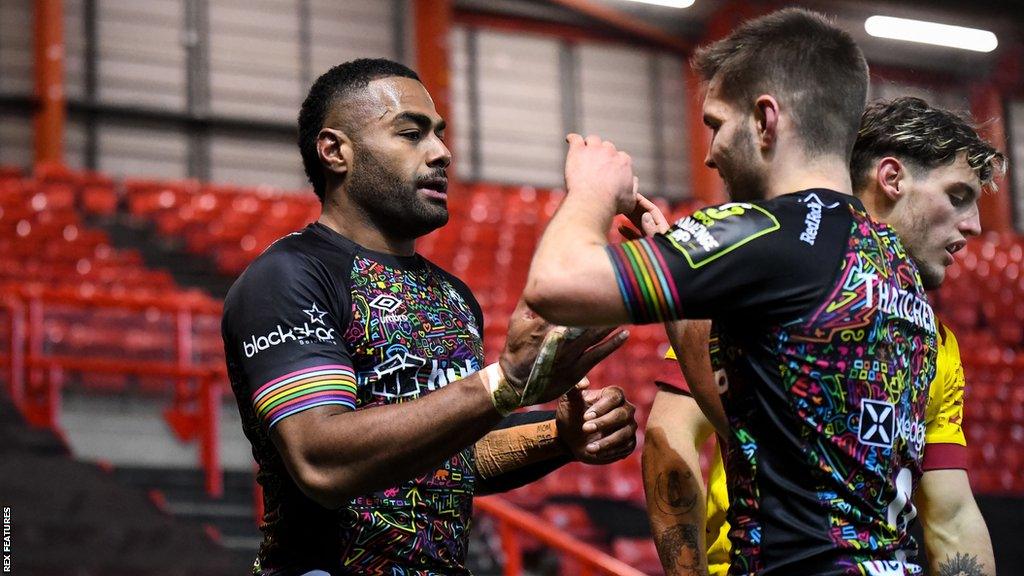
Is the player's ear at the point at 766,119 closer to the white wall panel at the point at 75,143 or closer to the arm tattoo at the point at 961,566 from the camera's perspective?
the arm tattoo at the point at 961,566

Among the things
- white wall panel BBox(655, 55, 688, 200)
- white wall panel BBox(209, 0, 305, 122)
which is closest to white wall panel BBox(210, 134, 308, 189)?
white wall panel BBox(209, 0, 305, 122)

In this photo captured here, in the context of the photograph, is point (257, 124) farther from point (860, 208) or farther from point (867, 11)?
point (860, 208)

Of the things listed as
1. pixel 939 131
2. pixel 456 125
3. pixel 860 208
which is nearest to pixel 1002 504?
pixel 939 131

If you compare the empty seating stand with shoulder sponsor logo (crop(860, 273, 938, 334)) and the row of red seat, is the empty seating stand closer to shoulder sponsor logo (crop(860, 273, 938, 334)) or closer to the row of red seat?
the row of red seat

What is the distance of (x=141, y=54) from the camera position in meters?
15.7

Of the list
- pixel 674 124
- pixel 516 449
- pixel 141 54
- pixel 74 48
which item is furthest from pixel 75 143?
pixel 516 449

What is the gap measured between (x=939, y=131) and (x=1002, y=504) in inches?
295

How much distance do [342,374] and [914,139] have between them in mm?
1280

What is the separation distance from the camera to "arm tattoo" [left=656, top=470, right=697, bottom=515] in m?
2.78

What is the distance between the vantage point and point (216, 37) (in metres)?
16.1

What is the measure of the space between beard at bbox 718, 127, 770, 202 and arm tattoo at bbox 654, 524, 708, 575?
0.91m

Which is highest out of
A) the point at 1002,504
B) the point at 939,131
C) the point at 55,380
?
the point at 939,131

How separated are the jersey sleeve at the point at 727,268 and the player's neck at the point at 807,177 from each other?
13 centimetres

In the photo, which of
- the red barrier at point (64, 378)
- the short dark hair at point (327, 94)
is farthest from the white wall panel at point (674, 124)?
the short dark hair at point (327, 94)
